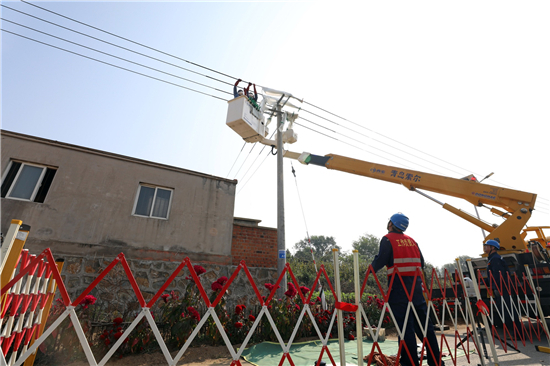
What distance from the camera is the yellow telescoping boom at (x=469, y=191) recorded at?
23.5 feet

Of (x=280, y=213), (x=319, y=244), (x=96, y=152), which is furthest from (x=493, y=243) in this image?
(x=319, y=244)

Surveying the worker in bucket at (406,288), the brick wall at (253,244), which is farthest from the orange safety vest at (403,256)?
the brick wall at (253,244)

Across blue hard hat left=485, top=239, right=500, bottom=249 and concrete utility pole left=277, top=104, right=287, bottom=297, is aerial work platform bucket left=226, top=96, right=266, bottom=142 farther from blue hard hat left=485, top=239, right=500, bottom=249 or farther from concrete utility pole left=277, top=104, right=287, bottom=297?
blue hard hat left=485, top=239, right=500, bottom=249

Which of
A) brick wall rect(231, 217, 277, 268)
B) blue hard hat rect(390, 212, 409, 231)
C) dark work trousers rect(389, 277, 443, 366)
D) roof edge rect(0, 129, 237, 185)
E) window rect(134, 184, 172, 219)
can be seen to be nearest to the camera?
dark work trousers rect(389, 277, 443, 366)

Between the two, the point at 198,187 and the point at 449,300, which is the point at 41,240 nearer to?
the point at 198,187

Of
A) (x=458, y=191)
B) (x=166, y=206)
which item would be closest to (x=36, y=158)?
(x=166, y=206)

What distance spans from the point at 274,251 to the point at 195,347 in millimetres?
4264

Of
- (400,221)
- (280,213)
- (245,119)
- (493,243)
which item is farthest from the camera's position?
(245,119)

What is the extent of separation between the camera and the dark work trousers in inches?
136

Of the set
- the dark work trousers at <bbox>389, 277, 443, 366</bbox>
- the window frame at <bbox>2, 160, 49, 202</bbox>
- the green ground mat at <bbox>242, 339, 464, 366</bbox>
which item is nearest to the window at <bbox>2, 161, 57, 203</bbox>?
the window frame at <bbox>2, 160, 49, 202</bbox>

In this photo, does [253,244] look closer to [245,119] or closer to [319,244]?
[245,119]

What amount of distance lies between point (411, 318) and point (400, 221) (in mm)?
1311

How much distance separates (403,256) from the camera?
3.73 metres

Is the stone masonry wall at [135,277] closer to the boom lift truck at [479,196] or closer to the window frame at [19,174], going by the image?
the window frame at [19,174]
